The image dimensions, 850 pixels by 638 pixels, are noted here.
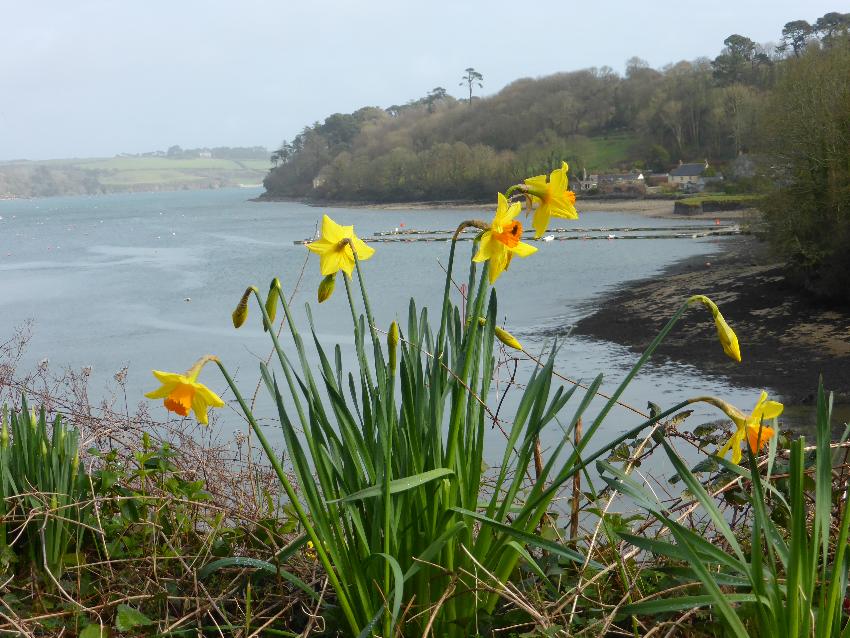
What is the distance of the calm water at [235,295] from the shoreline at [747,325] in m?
0.62

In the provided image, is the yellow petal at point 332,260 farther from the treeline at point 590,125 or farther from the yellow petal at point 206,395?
the treeline at point 590,125

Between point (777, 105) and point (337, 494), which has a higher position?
point (777, 105)

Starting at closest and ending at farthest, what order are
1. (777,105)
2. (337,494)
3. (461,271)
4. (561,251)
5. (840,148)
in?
(337,494), (840,148), (777,105), (461,271), (561,251)

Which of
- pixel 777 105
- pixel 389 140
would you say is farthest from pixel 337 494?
pixel 389 140

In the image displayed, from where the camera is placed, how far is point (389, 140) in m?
76.3

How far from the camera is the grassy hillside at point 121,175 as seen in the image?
139375 millimetres

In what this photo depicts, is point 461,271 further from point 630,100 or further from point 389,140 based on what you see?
point 389,140

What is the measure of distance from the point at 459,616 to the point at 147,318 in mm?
18448

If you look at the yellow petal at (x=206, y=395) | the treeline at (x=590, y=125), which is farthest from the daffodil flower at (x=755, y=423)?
the treeline at (x=590, y=125)

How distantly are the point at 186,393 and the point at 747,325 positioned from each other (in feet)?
59.1

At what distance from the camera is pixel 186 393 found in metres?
1.48

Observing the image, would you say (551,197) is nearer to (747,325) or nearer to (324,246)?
(324,246)

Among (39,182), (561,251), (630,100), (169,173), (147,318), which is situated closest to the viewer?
(147,318)

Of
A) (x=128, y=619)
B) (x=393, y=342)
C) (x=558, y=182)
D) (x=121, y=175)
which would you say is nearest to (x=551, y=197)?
(x=558, y=182)
